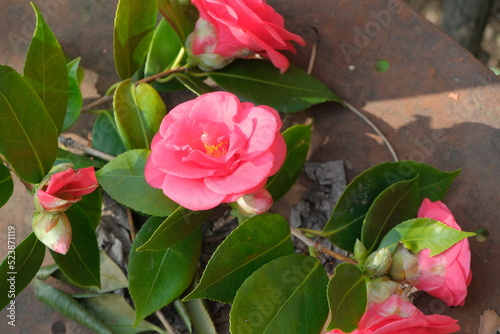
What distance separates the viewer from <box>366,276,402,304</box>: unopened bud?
643mm

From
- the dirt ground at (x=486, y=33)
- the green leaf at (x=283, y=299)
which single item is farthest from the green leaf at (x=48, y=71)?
the dirt ground at (x=486, y=33)

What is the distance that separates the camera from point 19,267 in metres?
0.68

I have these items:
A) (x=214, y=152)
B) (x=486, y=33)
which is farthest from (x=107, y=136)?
(x=486, y=33)

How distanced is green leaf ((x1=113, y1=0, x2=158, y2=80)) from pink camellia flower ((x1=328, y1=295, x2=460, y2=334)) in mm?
423

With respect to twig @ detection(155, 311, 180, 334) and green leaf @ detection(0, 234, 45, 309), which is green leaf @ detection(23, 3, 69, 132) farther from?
twig @ detection(155, 311, 180, 334)

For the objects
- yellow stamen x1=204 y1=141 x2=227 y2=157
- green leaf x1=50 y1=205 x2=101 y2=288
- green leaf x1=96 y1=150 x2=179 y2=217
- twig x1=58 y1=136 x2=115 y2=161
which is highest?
→ yellow stamen x1=204 y1=141 x2=227 y2=157

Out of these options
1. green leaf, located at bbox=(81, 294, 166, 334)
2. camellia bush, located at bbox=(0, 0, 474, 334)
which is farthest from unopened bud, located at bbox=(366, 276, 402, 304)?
green leaf, located at bbox=(81, 294, 166, 334)

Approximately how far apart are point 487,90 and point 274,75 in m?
0.30

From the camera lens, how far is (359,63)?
87 centimetres

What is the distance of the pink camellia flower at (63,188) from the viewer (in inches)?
23.7

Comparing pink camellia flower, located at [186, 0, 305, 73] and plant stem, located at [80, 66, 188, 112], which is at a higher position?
pink camellia flower, located at [186, 0, 305, 73]

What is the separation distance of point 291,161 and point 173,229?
0.19 m

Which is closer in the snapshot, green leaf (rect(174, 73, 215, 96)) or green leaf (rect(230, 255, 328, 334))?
green leaf (rect(230, 255, 328, 334))

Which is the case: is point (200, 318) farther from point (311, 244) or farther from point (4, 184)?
point (4, 184)
